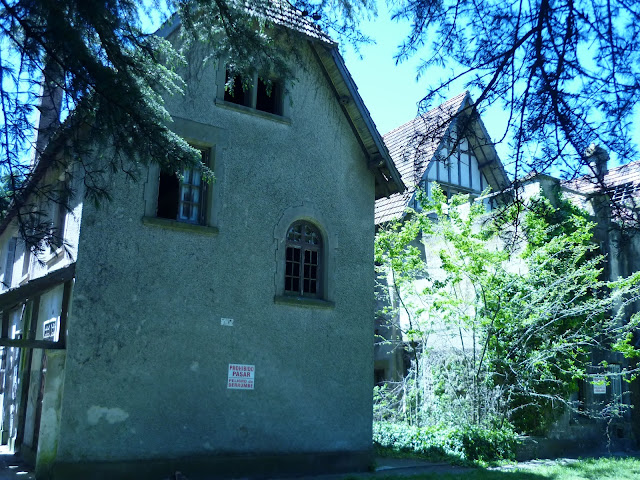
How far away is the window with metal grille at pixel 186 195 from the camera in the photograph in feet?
39.1

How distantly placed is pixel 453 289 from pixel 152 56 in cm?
1118

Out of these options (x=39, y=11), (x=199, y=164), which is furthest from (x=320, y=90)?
(x=39, y=11)

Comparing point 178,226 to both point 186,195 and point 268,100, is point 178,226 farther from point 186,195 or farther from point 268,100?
point 268,100

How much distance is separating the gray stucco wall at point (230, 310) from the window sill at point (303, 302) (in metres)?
0.09

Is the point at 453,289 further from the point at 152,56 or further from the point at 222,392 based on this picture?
the point at 152,56

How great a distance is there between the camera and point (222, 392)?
11312 mm

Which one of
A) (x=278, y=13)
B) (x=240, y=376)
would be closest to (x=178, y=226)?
(x=240, y=376)

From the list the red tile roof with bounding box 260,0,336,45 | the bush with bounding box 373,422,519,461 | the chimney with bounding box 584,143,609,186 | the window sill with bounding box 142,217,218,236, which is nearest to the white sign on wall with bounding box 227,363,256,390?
the window sill with bounding box 142,217,218,236

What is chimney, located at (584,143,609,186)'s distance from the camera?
6414 millimetres

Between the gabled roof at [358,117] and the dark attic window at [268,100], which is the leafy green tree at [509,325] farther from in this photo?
the dark attic window at [268,100]

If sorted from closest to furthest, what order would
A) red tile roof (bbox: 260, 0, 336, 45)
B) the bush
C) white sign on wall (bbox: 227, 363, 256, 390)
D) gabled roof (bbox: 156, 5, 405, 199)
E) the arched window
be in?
red tile roof (bbox: 260, 0, 336, 45) → white sign on wall (bbox: 227, 363, 256, 390) → the arched window → gabled roof (bbox: 156, 5, 405, 199) → the bush

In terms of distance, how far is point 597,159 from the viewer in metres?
6.57

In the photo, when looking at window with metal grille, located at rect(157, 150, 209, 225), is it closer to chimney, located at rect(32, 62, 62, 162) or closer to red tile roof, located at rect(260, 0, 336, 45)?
red tile roof, located at rect(260, 0, 336, 45)

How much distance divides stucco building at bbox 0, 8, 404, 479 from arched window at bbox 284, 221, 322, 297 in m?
0.03
